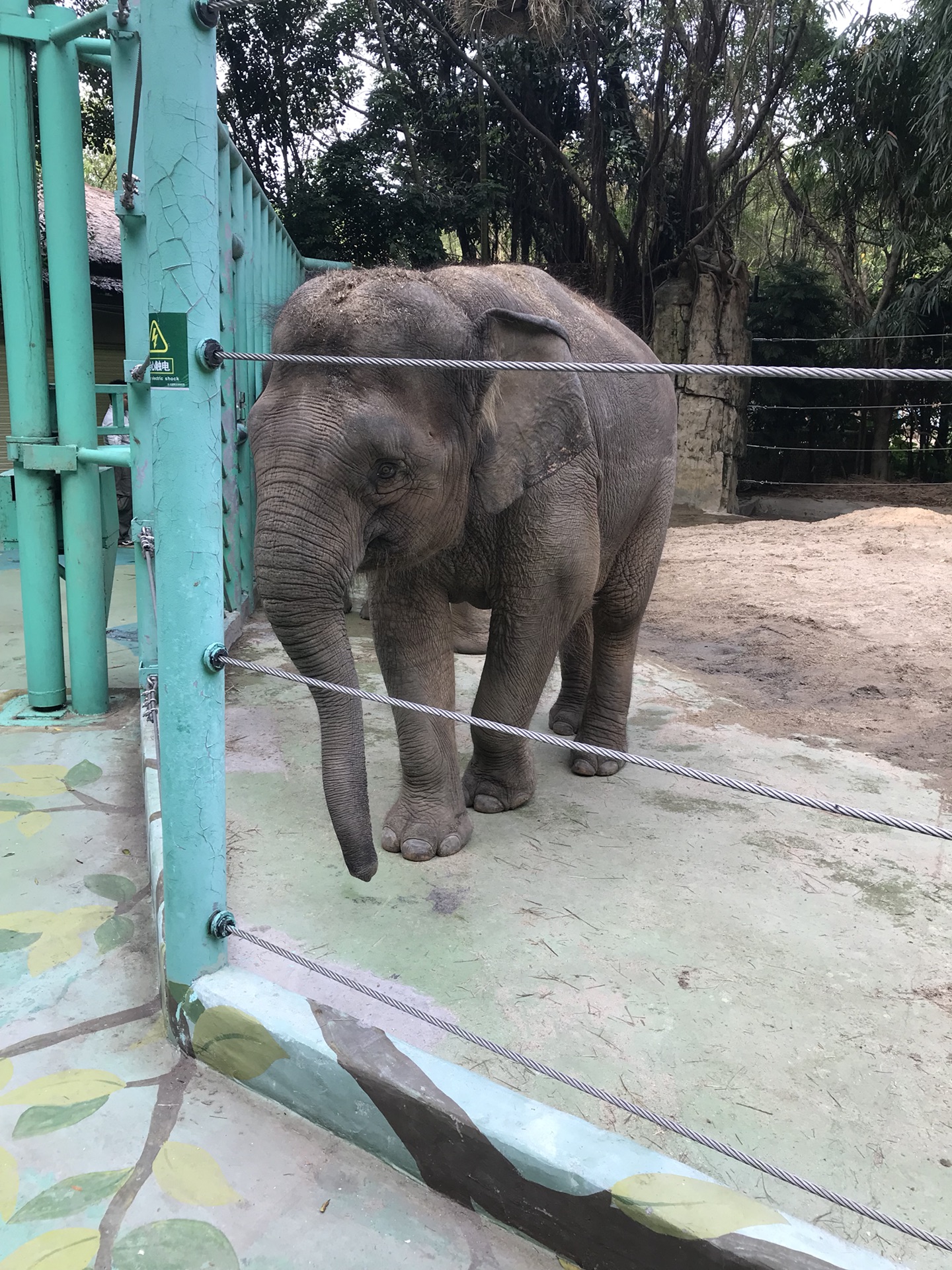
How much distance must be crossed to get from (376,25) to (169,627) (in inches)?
508

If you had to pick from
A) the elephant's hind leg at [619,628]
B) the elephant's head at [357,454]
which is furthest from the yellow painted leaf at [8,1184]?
the elephant's hind leg at [619,628]

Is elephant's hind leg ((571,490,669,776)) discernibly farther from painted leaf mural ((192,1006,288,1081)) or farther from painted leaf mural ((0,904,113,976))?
painted leaf mural ((192,1006,288,1081))

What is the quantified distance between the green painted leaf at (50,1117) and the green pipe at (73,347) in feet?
8.00

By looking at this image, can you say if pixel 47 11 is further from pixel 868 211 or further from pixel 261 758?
pixel 868 211

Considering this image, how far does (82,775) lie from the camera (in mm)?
3393

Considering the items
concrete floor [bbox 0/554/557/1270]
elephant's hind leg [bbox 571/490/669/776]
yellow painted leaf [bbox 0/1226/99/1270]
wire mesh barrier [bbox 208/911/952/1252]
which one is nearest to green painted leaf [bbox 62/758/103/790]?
concrete floor [bbox 0/554/557/1270]

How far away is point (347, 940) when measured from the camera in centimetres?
233

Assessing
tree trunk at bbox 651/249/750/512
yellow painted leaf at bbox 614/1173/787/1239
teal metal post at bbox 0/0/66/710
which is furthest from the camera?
tree trunk at bbox 651/249/750/512

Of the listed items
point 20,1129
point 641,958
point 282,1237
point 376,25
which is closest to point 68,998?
point 20,1129

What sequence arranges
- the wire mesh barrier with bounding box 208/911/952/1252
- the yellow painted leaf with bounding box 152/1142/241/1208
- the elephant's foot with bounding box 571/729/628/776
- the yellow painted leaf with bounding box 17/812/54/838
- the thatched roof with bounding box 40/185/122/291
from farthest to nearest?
the thatched roof with bounding box 40/185/122/291, the elephant's foot with bounding box 571/729/628/776, the yellow painted leaf with bounding box 17/812/54/838, the yellow painted leaf with bounding box 152/1142/241/1208, the wire mesh barrier with bounding box 208/911/952/1252

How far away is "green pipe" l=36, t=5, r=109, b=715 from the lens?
141 inches

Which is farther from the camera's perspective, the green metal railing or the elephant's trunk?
the elephant's trunk

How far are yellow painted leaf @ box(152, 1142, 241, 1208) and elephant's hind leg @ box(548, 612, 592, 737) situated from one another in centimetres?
253

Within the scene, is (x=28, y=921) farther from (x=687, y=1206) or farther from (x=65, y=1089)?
(x=687, y=1206)
